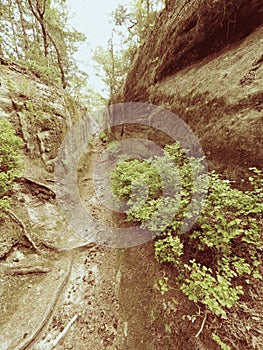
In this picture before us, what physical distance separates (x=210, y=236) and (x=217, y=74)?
5680mm

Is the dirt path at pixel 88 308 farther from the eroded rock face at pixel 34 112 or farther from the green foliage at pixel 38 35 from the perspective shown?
the green foliage at pixel 38 35

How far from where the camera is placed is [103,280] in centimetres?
463

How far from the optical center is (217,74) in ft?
18.6

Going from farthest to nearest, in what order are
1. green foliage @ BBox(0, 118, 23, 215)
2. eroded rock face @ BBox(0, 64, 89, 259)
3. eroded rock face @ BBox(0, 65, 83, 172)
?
eroded rock face @ BBox(0, 65, 83, 172) < eroded rock face @ BBox(0, 64, 89, 259) < green foliage @ BBox(0, 118, 23, 215)

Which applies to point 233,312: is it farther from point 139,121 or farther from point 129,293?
point 139,121

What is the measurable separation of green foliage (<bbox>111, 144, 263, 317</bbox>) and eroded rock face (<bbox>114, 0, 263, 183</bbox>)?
4.75 ft

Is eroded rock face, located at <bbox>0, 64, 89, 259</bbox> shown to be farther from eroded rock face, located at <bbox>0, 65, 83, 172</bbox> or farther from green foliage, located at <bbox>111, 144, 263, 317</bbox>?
green foliage, located at <bbox>111, 144, 263, 317</bbox>

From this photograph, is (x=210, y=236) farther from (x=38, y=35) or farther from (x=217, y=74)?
(x=38, y=35)

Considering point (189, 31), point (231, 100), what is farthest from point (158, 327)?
point (189, 31)

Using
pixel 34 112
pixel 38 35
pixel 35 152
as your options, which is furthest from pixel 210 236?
pixel 38 35

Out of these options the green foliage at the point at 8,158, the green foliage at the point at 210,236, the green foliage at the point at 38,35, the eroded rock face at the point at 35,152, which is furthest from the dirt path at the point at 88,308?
the green foliage at the point at 38,35

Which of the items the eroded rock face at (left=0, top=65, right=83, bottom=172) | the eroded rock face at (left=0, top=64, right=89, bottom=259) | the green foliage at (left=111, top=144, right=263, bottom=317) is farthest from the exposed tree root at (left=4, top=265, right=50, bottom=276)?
the eroded rock face at (left=0, top=65, right=83, bottom=172)

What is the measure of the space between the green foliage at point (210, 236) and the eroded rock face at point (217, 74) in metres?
1.45

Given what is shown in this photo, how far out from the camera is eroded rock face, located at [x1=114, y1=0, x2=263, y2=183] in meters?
4.41
